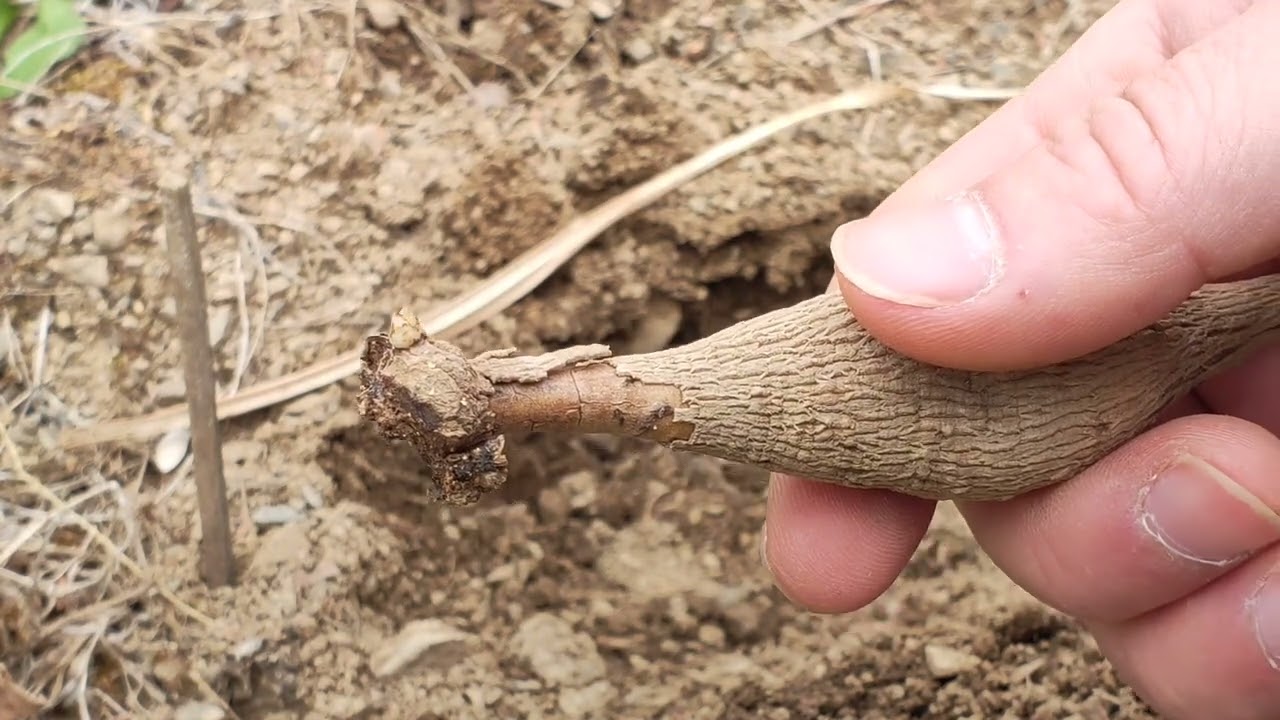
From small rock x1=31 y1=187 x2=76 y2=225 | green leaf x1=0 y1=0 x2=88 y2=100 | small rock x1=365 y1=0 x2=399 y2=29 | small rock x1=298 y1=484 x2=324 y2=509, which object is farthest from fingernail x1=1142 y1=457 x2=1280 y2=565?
green leaf x1=0 y1=0 x2=88 y2=100

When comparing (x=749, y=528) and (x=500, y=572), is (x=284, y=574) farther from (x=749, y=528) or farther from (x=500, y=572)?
(x=749, y=528)

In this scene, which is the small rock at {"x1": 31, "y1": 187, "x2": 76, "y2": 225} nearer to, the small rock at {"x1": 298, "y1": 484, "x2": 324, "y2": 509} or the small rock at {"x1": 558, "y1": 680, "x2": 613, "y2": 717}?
the small rock at {"x1": 298, "y1": 484, "x2": 324, "y2": 509}

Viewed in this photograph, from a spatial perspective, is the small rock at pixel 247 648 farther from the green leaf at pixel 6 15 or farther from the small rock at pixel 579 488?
the green leaf at pixel 6 15

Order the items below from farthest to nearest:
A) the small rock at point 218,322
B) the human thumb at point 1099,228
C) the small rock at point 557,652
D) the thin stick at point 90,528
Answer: the small rock at point 218,322
the small rock at point 557,652
the thin stick at point 90,528
the human thumb at point 1099,228

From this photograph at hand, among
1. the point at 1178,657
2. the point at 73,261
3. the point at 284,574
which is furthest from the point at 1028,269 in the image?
the point at 73,261

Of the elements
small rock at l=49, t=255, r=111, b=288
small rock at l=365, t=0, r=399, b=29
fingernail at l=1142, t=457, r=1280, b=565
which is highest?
fingernail at l=1142, t=457, r=1280, b=565

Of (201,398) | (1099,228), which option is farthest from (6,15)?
(1099,228)

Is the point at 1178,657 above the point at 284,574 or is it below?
above

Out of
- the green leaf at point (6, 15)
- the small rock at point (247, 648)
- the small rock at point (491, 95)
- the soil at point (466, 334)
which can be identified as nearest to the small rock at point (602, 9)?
the soil at point (466, 334)
